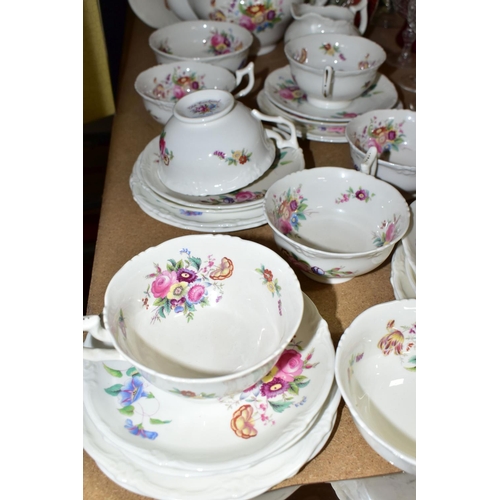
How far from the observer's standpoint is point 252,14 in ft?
3.65

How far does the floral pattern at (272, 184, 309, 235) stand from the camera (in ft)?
2.27

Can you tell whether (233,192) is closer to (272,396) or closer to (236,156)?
(236,156)

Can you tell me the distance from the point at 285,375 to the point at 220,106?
407 millimetres

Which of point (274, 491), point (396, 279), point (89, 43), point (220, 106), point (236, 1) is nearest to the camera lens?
point (274, 491)

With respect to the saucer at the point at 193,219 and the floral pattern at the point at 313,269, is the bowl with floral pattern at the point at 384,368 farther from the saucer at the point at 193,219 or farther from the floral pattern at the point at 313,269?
the saucer at the point at 193,219

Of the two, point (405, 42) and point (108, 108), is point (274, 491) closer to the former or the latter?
→ point (108, 108)

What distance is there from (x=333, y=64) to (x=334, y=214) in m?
0.42

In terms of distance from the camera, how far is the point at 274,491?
48cm

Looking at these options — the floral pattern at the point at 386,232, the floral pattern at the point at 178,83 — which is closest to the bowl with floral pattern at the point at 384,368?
the floral pattern at the point at 386,232

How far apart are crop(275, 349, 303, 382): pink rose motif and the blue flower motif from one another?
0.43 ft

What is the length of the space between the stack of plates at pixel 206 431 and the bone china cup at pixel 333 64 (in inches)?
20.6

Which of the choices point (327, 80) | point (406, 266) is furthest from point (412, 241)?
point (327, 80)

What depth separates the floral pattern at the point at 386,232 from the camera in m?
0.67

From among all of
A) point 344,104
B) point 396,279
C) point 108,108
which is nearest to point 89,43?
point 108,108
